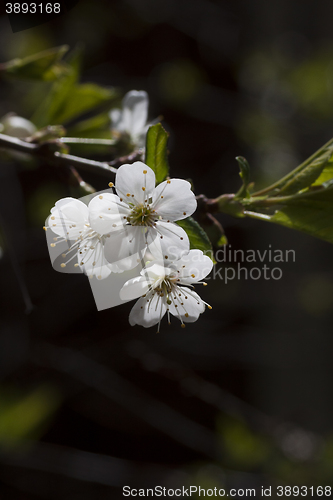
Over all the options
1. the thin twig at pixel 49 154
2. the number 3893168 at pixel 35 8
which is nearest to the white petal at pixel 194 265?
the thin twig at pixel 49 154

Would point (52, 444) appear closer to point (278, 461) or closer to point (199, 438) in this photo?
point (199, 438)

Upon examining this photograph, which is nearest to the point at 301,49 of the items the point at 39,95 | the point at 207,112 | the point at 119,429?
the point at 207,112

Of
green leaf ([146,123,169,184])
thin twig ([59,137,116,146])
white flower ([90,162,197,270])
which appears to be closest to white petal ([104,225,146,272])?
white flower ([90,162,197,270])

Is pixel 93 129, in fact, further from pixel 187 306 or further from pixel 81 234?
pixel 187 306

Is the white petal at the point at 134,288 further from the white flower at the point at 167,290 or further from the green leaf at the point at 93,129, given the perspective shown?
the green leaf at the point at 93,129

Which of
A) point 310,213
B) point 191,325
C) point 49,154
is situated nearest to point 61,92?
point 49,154
